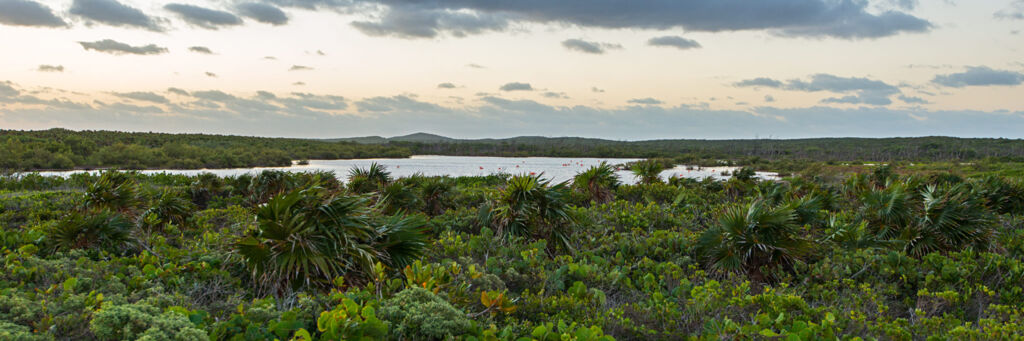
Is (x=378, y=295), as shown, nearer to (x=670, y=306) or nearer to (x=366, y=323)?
(x=366, y=323)

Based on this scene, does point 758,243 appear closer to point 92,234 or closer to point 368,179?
point 368,179

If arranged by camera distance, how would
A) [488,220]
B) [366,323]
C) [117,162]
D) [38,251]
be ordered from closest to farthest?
1. [366,323]
2. [38,251]
3. [488,220]
4. [117,162]

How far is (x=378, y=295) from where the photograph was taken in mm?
4469

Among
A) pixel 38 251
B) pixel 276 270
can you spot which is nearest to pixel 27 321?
pixel 276 270

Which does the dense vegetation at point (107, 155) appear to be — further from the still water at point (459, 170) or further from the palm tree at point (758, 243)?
the palm tree at point (758, 243)

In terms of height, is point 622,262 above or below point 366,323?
below

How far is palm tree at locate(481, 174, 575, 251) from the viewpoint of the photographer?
8.27 meters

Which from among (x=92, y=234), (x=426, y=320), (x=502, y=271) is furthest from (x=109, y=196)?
(x=426, y=320)

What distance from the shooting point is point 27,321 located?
348cm

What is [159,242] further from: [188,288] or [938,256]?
[938,256]

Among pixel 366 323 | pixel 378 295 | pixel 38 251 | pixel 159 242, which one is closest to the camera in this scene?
pixel 366 323

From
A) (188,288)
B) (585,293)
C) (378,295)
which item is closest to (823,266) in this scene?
(585,293)

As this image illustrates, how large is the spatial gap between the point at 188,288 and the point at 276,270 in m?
0.84

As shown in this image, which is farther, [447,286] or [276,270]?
[276,270]
